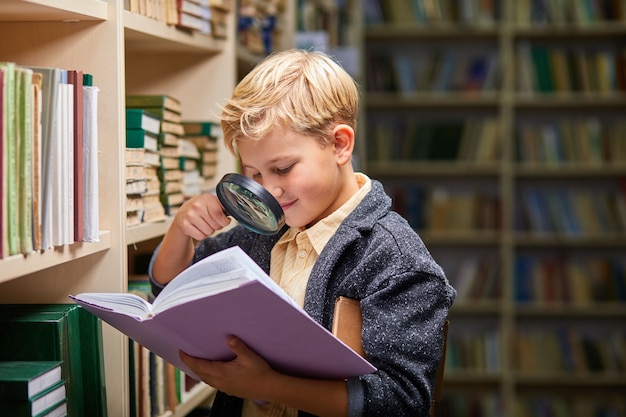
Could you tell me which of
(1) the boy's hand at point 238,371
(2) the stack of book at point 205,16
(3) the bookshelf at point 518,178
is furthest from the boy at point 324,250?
(3) the bookshelf at point 518,178

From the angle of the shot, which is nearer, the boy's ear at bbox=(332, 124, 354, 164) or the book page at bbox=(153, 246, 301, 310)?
the book page at bbox=(153, 246, 301, 310)

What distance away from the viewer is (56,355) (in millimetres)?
1319

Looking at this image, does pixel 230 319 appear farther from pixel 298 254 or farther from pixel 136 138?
pixel 136 138

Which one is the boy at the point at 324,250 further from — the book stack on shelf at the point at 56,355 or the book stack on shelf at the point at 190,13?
the book stack on shelf at the point at 190,13

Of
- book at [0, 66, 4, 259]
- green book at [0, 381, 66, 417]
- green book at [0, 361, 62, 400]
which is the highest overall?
book at [0, 66, 4, 259]

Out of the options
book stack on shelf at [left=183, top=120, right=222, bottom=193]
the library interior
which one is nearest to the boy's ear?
book stack on shelf at [left=183, top=120, right=222, bottom=193]

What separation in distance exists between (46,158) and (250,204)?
1.06 ft

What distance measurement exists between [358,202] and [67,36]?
58 centimetres

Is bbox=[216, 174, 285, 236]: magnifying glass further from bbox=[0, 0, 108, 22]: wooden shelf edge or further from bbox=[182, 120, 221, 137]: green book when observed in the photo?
bbox=[182, 120, 221, 137]: green book

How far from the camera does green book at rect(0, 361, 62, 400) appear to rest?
3.90 ft

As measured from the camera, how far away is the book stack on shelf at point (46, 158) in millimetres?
1111

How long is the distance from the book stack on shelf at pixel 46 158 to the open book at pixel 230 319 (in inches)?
5.1

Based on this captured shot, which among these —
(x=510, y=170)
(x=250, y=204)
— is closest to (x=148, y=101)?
(x=250, y=204)

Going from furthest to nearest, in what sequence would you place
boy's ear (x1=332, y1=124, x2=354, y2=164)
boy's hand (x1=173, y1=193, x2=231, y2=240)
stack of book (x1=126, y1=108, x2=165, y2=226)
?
stack of book (x1=126, y1=108, x2=165, y2=226) → boy's hand (x1=173, y1=193, x2=231, y2=240) → boy's ear (x1=332, y1=124, x2=354, y2=164)
